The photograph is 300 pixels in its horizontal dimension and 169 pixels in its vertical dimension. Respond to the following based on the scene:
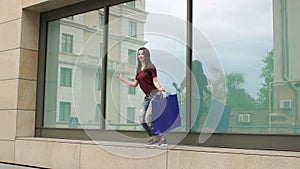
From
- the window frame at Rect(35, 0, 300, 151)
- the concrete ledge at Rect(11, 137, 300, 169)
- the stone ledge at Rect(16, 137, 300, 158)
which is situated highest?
the window frame at Rect(35, 0, 300, 151)

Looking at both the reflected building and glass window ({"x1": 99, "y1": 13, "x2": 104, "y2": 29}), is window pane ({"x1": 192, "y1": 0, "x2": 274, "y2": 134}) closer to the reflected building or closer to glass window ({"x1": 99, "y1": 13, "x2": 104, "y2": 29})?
the reflected building

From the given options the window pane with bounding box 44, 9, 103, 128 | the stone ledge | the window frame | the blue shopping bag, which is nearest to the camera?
the stone ledge

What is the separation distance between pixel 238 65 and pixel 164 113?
50.2 inches

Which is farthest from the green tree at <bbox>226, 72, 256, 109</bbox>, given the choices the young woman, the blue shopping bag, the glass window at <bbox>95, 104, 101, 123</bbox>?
the glass window at <bbox>95, 104, 101, 123</bbox>

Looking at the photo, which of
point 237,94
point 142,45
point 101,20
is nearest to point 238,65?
point 237,94

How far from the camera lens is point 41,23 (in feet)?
30.1

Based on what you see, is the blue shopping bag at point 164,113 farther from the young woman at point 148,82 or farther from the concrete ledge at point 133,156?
the concrete ledge at point 133,156

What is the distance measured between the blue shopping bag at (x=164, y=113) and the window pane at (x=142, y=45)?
0.96ft

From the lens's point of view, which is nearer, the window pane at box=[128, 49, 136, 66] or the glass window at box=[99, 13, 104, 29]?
the window pane at box=[128, 49, 136, 66]

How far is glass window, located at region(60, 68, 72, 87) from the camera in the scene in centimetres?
840

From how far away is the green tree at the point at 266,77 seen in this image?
5586 millimetres

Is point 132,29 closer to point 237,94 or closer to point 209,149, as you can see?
point 237,94

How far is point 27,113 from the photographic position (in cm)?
874

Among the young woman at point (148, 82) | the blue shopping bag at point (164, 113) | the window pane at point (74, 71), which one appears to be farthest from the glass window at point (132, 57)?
the blue shopping bag at point (164, 113)
